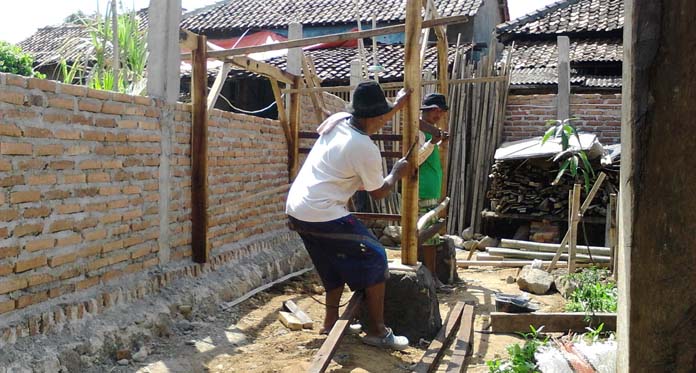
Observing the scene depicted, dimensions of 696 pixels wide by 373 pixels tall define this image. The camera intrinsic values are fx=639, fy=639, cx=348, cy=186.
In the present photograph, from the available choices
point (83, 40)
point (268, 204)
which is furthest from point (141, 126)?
point (83, 40)

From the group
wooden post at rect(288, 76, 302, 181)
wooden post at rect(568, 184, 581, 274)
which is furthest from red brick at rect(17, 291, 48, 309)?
wooden post at rect(568, 184, 581, 274)

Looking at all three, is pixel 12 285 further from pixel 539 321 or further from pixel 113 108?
pixel 539 321

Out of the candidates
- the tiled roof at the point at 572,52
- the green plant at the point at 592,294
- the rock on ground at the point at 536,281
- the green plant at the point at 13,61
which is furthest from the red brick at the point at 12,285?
the tiled roof at the point at 572,52

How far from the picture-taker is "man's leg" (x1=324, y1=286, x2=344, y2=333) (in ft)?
12.7

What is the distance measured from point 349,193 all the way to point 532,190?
527cm

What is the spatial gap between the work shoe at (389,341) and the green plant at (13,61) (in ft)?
30.5

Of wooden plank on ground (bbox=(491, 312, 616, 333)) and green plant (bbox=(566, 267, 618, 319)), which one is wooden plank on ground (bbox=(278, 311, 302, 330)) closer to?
wooden plank on ground (bbox=(491, 312, 616, 333))

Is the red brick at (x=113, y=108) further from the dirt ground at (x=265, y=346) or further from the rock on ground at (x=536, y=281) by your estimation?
the rock on ground at (x=536, y=281)

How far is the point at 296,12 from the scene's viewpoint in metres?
16.9

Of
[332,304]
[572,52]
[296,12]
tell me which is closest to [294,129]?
[332,304]

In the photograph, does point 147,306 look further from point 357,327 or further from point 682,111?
point 682,111

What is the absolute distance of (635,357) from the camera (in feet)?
4.34

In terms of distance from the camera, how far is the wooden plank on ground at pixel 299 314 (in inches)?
175

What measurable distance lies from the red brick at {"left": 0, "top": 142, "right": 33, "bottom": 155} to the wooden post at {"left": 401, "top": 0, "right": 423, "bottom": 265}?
2.15 meters
